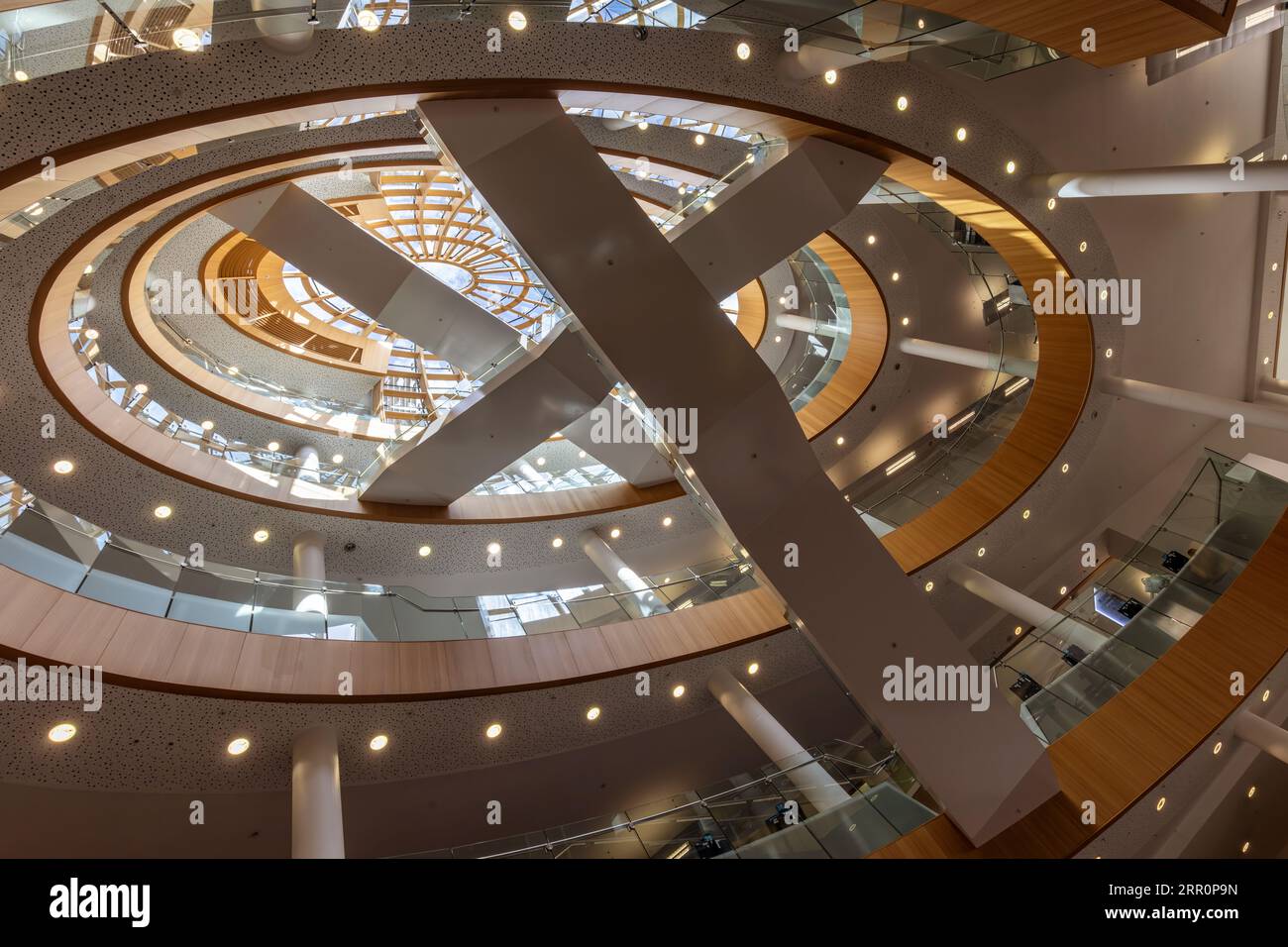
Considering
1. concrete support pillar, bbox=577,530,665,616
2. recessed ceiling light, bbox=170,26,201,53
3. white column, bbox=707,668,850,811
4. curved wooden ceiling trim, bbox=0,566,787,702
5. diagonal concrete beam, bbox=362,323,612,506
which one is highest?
diagonal concrete beam, bbox=362,323,612,506

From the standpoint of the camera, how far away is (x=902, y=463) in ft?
58.1

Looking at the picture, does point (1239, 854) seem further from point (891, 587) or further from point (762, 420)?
point (762, 420)

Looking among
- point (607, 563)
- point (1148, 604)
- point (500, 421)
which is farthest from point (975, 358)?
point (500, 421)

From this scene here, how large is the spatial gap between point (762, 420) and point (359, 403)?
17.2 m

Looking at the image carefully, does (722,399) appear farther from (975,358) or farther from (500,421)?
(975,358)

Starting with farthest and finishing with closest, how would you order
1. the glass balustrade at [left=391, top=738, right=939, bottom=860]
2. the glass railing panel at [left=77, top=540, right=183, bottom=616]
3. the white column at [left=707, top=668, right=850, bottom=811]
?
the white column at [left=707, top=668, right=850, bottom=811]
the glass balustrade at [left=391, top=738, right=939, bottom=860]
the glass railing panel at [left=77, top=540, right=183, bottom=616]

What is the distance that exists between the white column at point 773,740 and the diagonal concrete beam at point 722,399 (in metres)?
1.45

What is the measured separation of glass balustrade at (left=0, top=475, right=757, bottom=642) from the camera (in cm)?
781

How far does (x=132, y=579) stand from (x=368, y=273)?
6277 millimetres

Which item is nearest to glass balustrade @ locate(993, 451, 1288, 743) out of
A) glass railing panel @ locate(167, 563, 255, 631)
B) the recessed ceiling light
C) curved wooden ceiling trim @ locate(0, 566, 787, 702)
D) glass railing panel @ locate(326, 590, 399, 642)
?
curved wooden ceiling trim @ locate(0, 566, 787, 702)

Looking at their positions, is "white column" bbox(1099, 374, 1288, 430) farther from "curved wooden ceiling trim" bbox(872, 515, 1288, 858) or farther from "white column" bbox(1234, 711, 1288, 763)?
"white column" bbox(1234, 711, 1288, 763)

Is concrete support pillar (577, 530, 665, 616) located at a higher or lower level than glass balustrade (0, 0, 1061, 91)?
lower

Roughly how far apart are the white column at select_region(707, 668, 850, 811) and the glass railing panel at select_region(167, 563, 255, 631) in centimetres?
669

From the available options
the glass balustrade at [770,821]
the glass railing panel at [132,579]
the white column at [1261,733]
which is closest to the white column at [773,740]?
the glass balustrade at [770,821]
